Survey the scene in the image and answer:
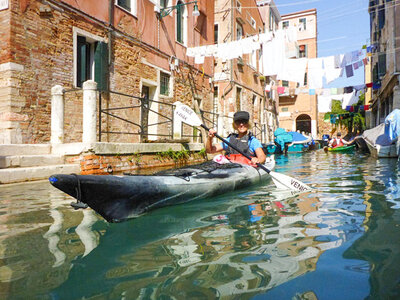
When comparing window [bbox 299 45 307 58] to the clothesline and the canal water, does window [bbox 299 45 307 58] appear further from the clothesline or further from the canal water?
the canal water

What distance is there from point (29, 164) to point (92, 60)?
4.13 meters

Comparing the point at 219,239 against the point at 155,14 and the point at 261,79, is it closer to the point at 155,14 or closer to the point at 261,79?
the point at 155,14

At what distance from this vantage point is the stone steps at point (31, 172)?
18.6ft

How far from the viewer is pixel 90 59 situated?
30.7 feet

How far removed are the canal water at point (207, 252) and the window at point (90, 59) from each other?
5.57 m

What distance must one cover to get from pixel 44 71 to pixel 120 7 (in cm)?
358

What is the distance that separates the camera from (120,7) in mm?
10023

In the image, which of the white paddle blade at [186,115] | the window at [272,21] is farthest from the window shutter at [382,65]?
the white paddle blade at [186,115]

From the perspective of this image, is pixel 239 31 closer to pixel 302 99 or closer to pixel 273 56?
pixel 273 56

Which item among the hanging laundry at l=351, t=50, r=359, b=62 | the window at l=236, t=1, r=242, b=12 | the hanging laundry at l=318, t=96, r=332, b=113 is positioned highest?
the window at l=236, t=1, r=242, b=12

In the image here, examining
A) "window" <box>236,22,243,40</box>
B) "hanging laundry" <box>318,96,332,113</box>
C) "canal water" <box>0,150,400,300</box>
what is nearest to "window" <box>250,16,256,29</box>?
"window" <box>236,22,243,40</box>

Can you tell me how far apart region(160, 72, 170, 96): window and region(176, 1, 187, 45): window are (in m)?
1.84

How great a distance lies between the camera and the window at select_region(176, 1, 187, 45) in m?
13.2

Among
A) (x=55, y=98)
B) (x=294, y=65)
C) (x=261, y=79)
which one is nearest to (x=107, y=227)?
(x=55, y=98)
